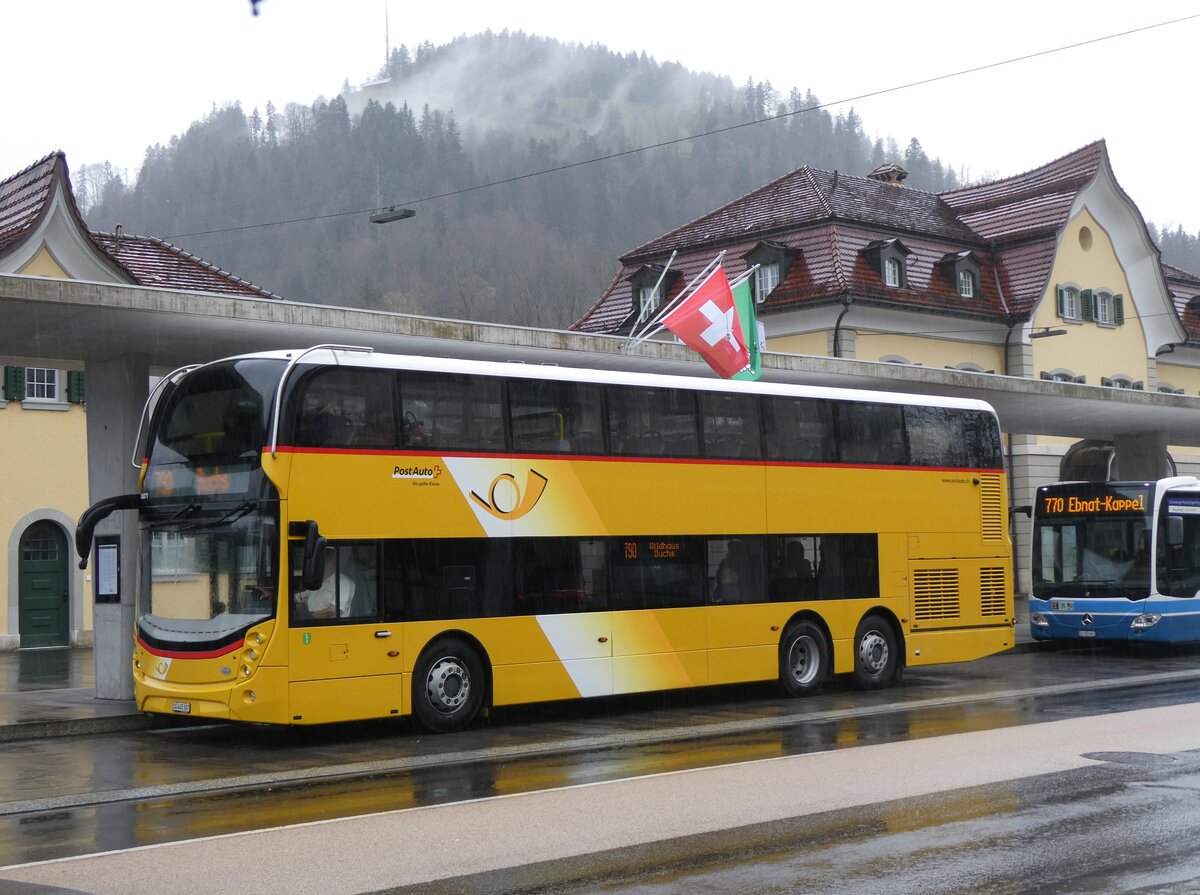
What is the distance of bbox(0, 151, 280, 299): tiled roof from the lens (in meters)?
30.0

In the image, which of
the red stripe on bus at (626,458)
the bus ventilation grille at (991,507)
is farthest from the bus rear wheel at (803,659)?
the bus ventilation grille at (991,507)

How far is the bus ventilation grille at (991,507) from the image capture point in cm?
2138

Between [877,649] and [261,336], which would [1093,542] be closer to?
[877,649]

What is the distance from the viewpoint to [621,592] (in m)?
17.1

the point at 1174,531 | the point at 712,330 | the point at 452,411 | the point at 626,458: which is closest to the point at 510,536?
the point at 452,411

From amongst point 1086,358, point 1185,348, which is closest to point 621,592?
point 1086,358

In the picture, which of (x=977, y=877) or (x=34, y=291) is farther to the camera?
(x=34, y=291)

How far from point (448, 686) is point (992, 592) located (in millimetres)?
9223

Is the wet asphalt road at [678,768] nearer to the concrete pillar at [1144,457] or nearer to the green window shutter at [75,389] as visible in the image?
the concrete pillar at [1144,457]

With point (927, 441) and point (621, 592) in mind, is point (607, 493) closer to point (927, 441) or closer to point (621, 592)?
point (621, 592)

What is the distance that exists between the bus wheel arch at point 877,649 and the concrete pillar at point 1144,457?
15.2 meters

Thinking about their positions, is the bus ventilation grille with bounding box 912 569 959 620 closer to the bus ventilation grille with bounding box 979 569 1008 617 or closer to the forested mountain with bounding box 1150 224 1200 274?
the bus ventilation grille with bounding box 979 569 1008 617

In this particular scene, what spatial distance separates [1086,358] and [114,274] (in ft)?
101

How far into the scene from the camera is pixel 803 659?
1920 centimetres
